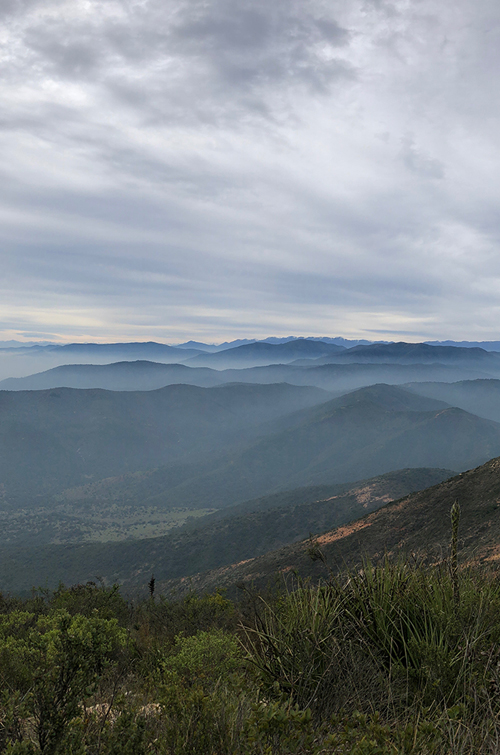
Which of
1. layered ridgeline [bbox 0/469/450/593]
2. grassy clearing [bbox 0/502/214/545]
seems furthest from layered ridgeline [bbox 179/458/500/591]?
grassy clearing [bbox 0/502/214/545]

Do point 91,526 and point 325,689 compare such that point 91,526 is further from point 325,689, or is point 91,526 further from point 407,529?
point 325,689

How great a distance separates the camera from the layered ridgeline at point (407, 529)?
34.1 m

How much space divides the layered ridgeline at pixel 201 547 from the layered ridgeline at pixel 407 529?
33.2m

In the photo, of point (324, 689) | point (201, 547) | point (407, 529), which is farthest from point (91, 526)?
point (324, 689)

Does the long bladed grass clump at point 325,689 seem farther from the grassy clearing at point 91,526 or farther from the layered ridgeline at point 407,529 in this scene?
the grassy clearing at point 91,526

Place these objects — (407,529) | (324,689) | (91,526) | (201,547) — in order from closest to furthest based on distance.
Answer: (324,689)
(407,529)
(201,547)
(91,526)

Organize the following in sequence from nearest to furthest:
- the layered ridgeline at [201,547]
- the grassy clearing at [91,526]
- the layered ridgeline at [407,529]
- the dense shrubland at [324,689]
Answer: the dense shrubland at [324,689] → the layered ridgeline at [407,529] → the layered ridgeline at [201,547] → the grassy clearing at [91,526]

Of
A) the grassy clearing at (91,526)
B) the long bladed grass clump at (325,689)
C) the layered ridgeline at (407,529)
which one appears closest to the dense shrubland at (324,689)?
the long bladed grass clump at (325,689)

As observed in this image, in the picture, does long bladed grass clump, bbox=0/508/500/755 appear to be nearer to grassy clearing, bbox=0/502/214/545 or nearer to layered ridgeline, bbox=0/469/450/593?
layered ridgeline, bbox=0/469/450/593

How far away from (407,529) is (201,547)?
213ft

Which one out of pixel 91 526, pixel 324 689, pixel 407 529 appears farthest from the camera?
pixel 91 526

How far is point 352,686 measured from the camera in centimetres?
382

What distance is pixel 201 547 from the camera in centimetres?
9531

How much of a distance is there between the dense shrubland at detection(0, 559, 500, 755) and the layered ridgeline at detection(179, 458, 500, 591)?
92.2 ft
